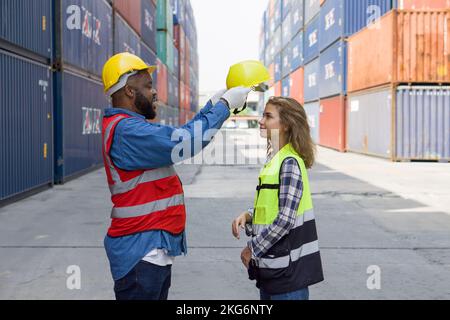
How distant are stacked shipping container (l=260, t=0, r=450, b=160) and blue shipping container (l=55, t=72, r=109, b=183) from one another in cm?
1043

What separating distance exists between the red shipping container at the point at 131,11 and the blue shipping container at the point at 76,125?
4.45m

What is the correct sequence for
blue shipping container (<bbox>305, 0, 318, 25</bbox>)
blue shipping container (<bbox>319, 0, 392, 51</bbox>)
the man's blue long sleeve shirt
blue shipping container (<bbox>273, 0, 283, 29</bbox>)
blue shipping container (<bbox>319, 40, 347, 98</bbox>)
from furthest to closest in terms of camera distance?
blue shipping container (<bbox>273, 0, 283, 29</bbox>)
blue shipping container (<bbox>305, 0, 318, 25</bbox>)
blue shipping container (<bbox>319, 40, 347, 98</bbox>)
blue shipping container (<bbox>319, 0, 392, 51</bbox>)
the man's blue long sleeve shirt

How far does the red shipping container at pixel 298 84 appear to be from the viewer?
1673 inches

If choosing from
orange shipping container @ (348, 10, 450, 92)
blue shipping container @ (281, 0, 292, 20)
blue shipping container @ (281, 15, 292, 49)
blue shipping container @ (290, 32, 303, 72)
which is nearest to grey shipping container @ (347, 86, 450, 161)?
orange shipping container @ (348, 10, 450, 92)

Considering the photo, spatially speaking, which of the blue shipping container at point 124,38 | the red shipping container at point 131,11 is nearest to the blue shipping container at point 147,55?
the red shipping container at point 131,11

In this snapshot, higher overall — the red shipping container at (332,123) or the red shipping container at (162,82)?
the red shipping container at (162,82)

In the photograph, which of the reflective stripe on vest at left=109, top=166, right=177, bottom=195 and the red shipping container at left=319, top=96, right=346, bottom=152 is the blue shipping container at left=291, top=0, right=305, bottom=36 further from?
the reflective stripe on vest at left=109, top=166, right=177, bottom=195

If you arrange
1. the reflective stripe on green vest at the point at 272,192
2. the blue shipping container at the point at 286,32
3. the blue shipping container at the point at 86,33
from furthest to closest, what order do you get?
1. the blue shipping container at the point at 286,32
2. the blue shipping container at the point at 86,33
3. the reflective stripe on green vest at the point at 272,192

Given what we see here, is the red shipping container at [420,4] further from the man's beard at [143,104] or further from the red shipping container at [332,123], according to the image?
the man's beard at [143,104]

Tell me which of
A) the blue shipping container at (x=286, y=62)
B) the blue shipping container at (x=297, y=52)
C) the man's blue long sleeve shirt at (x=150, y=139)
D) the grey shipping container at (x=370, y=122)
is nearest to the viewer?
the man's blue long sleeve shirt at (x=150, y=139)

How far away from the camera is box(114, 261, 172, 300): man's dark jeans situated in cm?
279

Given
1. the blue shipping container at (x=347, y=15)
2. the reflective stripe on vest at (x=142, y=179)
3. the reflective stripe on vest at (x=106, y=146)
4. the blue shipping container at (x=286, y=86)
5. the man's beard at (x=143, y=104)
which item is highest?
the blue shipping container at (x=347, y=15)

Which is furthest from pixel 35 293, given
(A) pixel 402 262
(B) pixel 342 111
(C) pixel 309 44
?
(C) pixel 309 44
